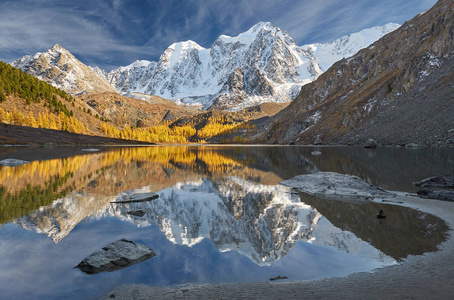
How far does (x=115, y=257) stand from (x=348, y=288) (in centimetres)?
725

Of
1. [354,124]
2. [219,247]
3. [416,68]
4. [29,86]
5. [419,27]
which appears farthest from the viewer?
[29,86]

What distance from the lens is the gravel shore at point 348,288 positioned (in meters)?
6.12

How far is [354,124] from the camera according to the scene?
12088cm

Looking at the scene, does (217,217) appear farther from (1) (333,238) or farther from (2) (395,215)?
(2) (395,215)

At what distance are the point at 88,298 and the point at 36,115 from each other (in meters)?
203

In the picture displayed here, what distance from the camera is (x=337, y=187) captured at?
65.3 ft

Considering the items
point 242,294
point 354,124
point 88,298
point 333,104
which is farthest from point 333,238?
point 333,104

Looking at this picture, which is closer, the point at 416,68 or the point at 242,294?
the point at 242,294

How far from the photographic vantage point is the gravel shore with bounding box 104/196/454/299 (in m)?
6.12

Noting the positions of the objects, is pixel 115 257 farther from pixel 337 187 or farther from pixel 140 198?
pixel 337 187

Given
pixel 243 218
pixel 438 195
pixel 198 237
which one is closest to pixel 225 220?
pixel 243 218

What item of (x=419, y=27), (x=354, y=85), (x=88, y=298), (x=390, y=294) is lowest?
(x=88, y=298)

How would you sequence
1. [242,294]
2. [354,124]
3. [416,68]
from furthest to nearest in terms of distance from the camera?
[354,124] → [416,68] → [242,294]

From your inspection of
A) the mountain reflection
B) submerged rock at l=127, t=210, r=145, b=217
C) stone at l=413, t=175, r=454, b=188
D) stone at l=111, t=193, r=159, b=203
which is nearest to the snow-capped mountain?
the mountain reflection
